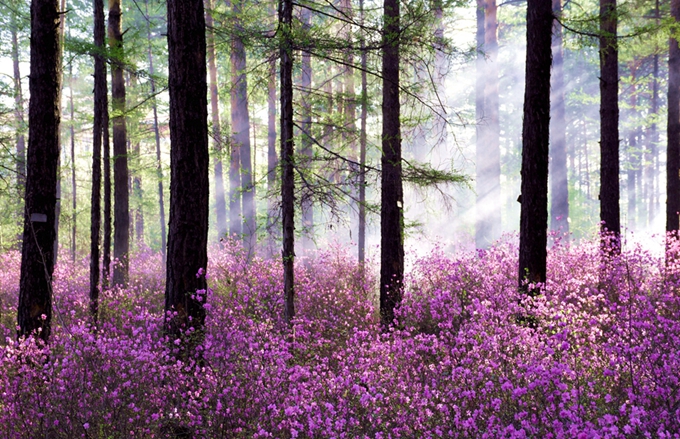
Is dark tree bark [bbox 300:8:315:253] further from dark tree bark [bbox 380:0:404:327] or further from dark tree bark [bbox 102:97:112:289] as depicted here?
dark tree bark [bbox 102:97:112:289]

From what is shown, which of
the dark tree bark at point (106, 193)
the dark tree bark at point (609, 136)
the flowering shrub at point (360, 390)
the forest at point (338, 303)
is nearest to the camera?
the flowering shrub at point (360, 390)

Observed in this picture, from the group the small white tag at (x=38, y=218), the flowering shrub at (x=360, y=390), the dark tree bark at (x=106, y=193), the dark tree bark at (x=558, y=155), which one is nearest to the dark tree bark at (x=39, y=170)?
the small white tag at (x=38, y=218)

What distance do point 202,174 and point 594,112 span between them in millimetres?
45844

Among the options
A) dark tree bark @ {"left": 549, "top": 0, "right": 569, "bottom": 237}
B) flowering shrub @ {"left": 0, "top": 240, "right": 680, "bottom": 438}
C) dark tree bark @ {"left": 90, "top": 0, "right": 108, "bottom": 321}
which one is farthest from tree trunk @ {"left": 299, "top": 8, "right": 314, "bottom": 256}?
dark tree bark @ {"left": 549, "top": 0, "right": 569, "bottom": 237}

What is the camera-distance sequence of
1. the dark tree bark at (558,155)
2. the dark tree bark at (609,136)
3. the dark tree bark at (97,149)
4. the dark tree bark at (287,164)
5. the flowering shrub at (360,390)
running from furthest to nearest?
the dark tree bark at (558,155), the dark tree bark at (609,136), the dark tree bark at (97,149), the dark tree bark at (287,164), the flowering shrub at (360,390)

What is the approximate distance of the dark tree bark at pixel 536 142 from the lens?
7.20 meters

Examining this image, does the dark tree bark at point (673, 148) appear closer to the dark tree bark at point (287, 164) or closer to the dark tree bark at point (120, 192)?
the dark tree bark at point (287, 164)

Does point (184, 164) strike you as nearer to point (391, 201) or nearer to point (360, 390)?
point (360, 390)

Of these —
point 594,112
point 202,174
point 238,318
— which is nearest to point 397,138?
point 202,174

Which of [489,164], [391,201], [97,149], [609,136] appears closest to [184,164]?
[391,201]

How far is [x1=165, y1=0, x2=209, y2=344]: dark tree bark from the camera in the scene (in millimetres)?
5508

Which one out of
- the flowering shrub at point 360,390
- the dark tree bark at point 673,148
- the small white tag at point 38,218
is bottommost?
the flowering shrub at point 360,390

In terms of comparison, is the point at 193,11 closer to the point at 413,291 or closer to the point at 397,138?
the point at 397,138

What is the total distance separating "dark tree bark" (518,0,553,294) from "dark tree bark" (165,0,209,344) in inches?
178
